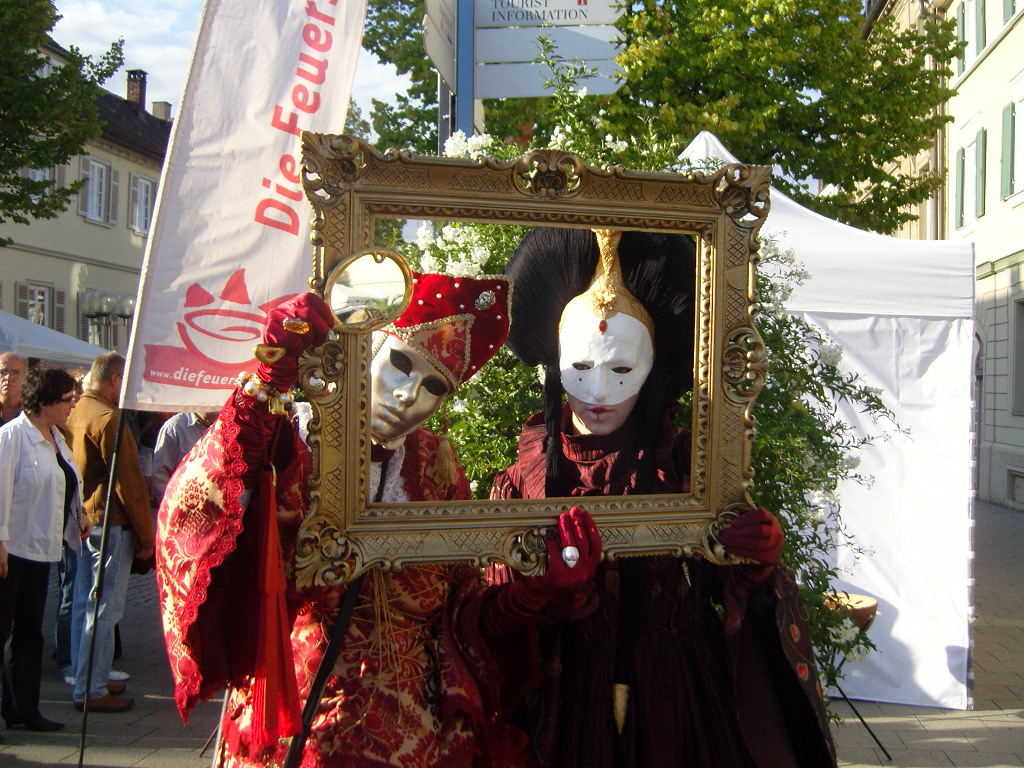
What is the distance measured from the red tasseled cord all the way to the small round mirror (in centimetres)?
33

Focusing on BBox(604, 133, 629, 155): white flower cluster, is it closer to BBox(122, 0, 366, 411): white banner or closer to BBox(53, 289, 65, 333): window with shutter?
BBox(122, 0, 366, 411): white banner

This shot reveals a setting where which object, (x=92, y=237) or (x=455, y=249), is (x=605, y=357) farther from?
(x=92, y=237)

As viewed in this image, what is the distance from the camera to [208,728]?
4.69 metres

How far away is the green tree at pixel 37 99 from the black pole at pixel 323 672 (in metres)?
10.1

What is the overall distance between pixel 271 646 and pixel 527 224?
0.98m

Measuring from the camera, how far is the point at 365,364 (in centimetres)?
177

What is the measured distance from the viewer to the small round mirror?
1.72 meters

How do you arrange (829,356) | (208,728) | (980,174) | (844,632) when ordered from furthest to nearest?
(980,174), (208,728), (844,632), (829,356)

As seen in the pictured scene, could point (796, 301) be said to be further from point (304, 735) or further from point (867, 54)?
point (867, 54)

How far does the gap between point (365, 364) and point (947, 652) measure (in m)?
4.48

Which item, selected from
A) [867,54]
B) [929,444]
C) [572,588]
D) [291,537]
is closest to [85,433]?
[291,537]

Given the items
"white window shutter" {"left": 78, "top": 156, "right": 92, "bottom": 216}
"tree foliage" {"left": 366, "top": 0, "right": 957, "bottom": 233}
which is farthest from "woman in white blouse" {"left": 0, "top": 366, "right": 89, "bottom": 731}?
"white window shutter" {"left": 78, "top": 156, "right": 92, "bottom": 216}

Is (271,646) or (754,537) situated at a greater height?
(754,537)

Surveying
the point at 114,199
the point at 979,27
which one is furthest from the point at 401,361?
the point at 114,199
